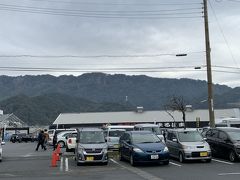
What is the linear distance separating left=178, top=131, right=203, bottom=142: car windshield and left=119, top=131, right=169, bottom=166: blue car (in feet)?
5.46

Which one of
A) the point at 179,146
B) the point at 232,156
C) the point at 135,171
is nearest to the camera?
the point at 135,171

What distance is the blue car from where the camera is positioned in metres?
19.4

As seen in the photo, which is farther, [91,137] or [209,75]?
[209,75]

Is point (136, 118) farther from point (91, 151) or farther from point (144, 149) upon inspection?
point (144, 149)

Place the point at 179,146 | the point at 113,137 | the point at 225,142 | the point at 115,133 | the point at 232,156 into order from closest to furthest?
the point at 232,156, the point at 179,146, the point at 225,142, the point at 113,137, the point at 115,133

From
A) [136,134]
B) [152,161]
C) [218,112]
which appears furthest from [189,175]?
[218,112]

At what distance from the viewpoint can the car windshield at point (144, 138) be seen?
67.9ft

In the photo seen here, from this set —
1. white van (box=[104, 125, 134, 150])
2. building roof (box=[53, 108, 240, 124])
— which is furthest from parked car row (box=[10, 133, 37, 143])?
white van (box=[104, 125, 134, 150])

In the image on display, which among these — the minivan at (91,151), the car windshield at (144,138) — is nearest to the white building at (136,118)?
the car windshield at (144,138)

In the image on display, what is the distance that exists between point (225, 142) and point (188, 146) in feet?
7.65

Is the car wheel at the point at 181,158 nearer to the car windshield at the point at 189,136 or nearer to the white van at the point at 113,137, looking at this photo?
the car windshield at the point at 189,136

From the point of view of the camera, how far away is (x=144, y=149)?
19.5 m

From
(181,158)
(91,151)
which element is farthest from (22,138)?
(181,158)

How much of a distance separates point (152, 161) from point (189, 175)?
360cm
